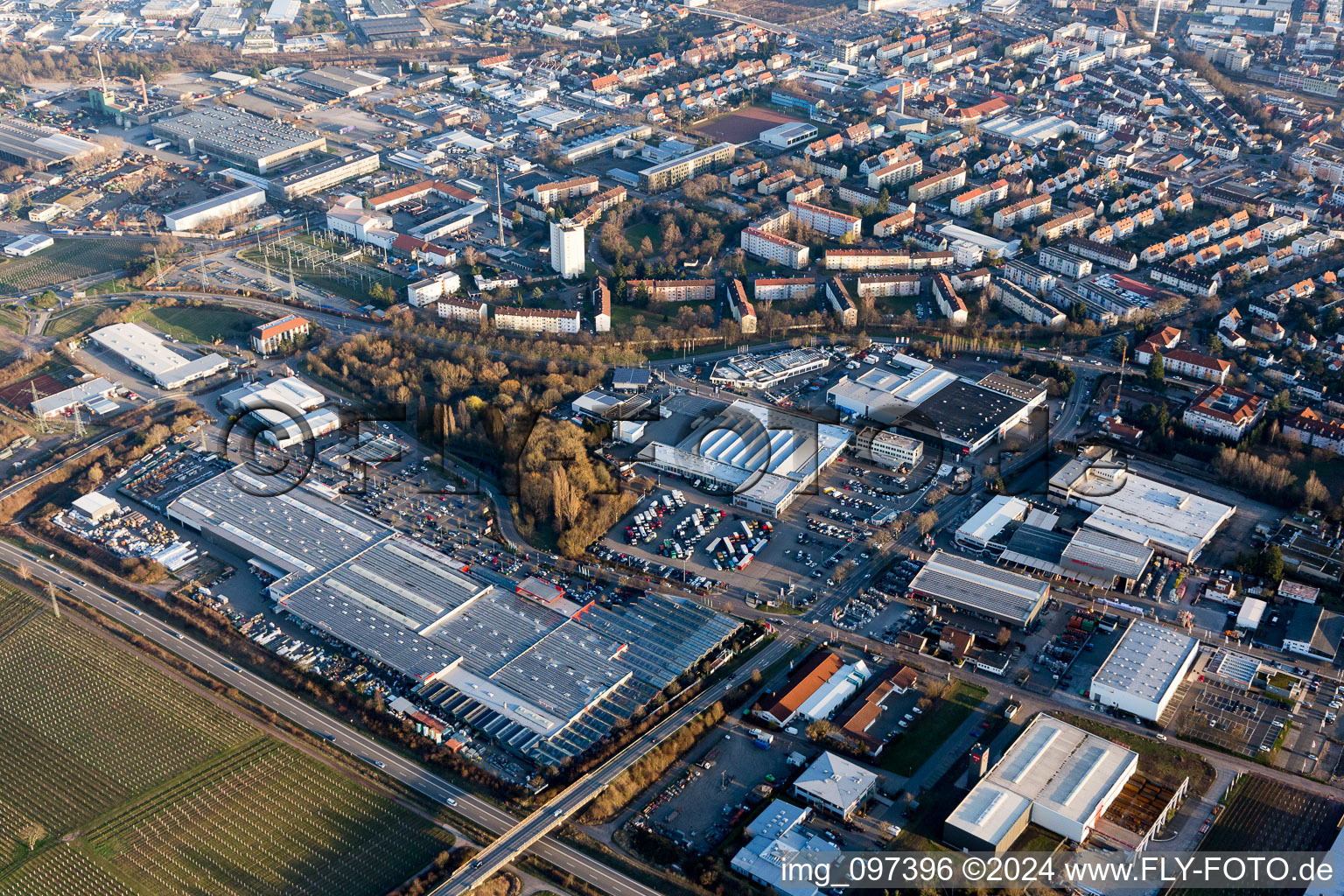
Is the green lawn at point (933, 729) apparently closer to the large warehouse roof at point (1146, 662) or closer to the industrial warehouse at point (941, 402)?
the large warehouse roof at point (1146, 662)

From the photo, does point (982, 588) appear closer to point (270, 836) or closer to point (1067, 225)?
point (270, 836)

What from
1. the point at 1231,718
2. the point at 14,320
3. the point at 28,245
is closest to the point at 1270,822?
the point at 1231,718

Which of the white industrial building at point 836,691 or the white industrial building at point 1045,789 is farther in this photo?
the white industrial building at point 836,691

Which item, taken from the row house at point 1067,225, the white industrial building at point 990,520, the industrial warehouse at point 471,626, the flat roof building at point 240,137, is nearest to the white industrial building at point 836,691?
the industrial warehouse at point 471,626

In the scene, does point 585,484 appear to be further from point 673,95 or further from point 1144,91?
point 1144,91

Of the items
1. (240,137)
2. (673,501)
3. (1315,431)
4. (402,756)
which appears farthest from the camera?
(240,137)

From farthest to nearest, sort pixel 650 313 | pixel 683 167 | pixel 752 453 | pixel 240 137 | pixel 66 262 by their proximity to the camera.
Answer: pixel 240 137
pixel 683 167
pixel 66 262
pixel 650 313
pixel 752 453

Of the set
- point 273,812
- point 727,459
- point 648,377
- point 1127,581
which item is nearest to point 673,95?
point 648,377
